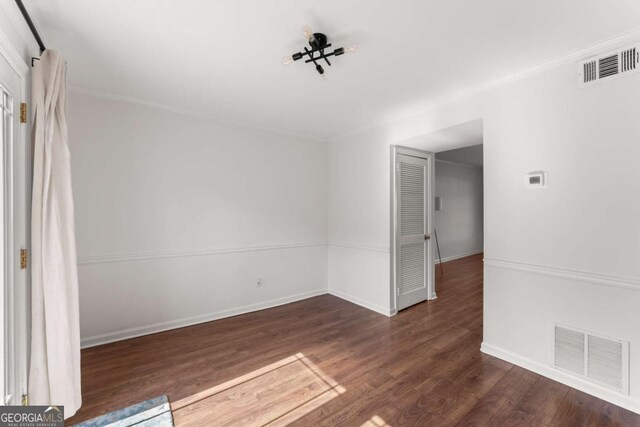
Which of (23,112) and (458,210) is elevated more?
(23,112)

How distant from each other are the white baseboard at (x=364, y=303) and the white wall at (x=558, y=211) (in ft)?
4.02

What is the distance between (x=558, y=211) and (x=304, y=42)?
93.7 inches

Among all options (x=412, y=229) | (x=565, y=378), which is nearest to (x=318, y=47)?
(x=412, y=229)

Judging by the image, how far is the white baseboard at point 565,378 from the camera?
76.5 inches

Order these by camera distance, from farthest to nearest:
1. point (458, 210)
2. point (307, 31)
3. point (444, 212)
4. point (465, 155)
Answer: point (458, 210)
point (444, 212)
point (465, 155)
point (307, 31)

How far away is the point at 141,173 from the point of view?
312 centimetres

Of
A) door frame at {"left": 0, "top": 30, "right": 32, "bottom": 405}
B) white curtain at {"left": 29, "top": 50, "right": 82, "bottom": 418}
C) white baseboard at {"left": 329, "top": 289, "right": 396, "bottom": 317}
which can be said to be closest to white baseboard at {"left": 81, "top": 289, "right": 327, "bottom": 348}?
white baseboard at {"left": 329, "top": 289, "right": 396, "bottom": 317}

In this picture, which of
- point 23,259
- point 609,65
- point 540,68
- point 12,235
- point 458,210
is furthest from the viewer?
point 458,210

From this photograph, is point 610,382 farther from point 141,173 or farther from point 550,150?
point 141,173

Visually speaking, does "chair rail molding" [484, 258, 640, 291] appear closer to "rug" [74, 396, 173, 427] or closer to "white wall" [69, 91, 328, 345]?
"white wall" [69, 91, 328, 345]

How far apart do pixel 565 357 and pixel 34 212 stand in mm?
3878

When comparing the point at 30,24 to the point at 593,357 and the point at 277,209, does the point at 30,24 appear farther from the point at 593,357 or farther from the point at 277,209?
the point at 593,357

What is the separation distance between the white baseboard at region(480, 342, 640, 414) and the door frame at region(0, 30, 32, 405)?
3.51m

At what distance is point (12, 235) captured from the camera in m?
1.53
